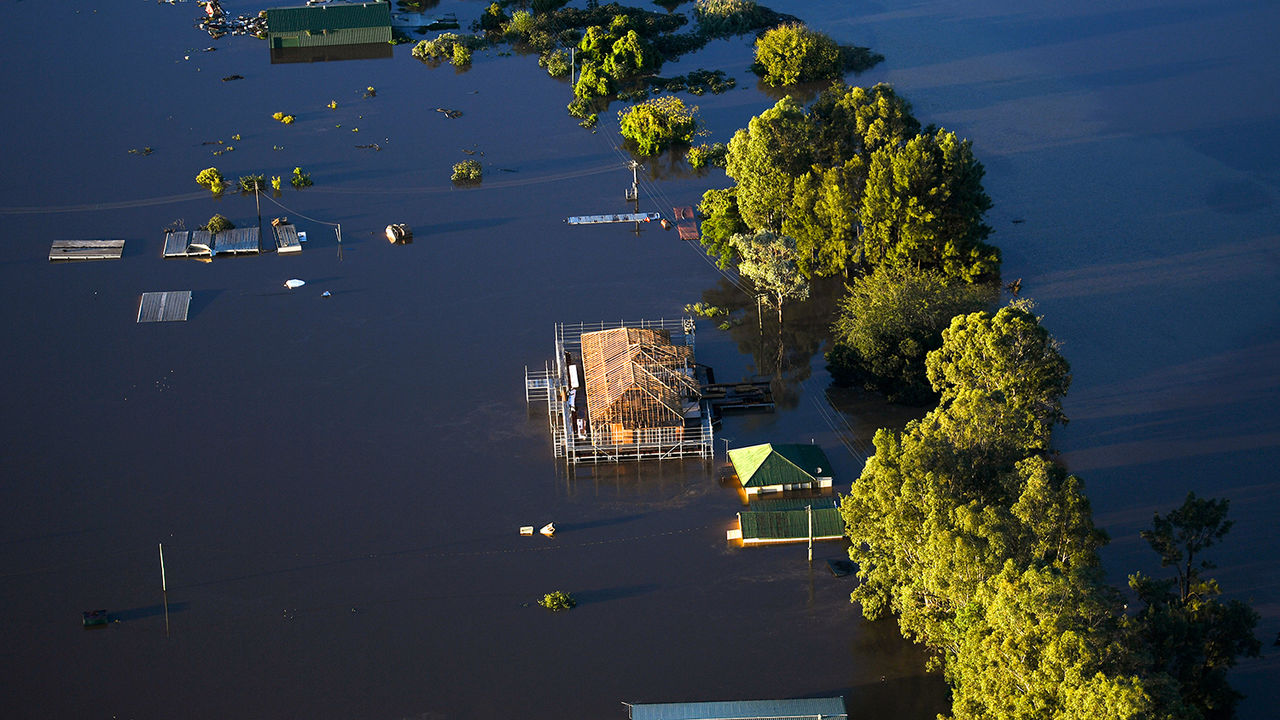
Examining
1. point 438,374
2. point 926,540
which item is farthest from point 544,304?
point 926,540

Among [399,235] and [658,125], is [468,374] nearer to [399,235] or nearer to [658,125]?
[399,235]

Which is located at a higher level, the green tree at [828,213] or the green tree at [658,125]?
the green tree at [658,125]

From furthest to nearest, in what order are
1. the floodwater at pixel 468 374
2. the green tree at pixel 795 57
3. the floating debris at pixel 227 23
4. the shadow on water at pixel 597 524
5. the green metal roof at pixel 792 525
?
the floating debris at pixel 227 23 → the green tree at pixel 795 57 → the shadow on water at pixel 597 524 → the green metal roof at pixel 792 525 → the floodwater at pixel 468 374

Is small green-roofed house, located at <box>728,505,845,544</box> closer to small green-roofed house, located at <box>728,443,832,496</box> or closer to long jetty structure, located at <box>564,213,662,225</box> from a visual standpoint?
small green-roofed house, located at <box>728,443,832,496</box>

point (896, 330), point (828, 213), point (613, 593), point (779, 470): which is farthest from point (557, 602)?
point (828, 213)

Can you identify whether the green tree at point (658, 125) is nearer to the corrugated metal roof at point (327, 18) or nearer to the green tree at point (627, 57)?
the green tree at point (627, 57)

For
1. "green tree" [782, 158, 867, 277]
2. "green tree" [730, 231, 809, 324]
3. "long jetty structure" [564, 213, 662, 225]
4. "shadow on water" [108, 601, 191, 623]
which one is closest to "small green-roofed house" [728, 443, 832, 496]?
"green tree" [730, 231, 809, 324]

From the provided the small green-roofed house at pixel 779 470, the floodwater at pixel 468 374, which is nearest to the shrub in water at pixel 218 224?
the floodwater at pixel 468 374
